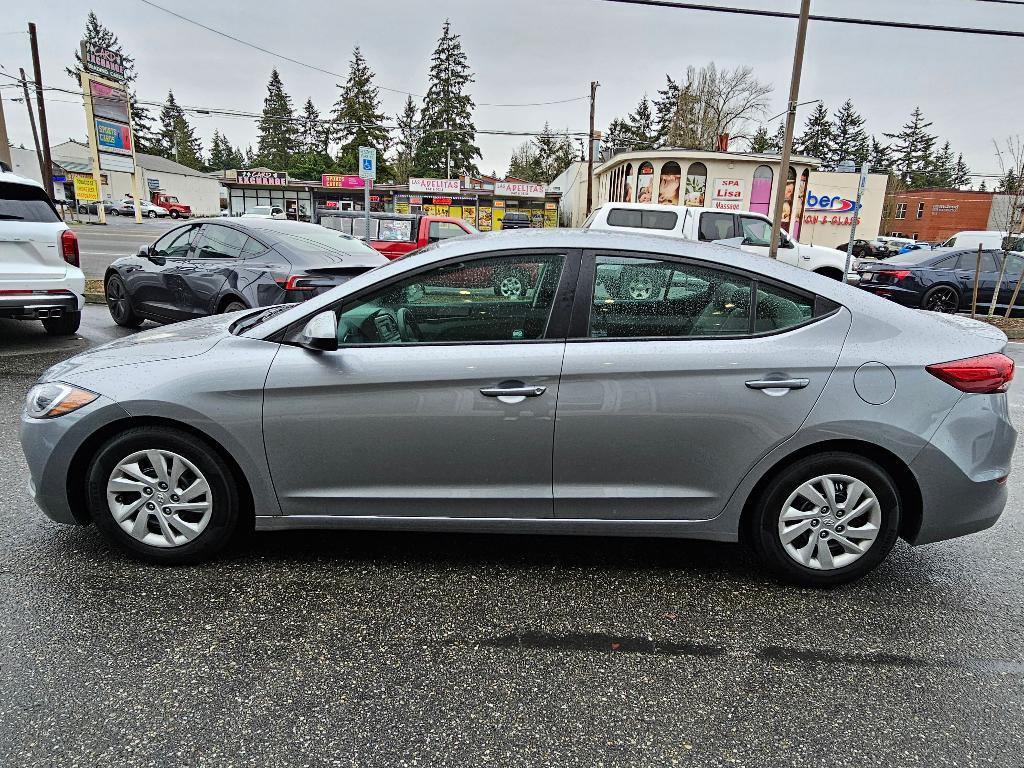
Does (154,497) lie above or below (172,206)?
below

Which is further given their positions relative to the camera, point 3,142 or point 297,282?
point 3,142

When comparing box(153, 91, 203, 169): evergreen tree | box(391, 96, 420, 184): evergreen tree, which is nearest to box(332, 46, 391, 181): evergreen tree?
box(391, 96, 420, 184): evergreen tree

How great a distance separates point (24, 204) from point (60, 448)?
586 centimetres

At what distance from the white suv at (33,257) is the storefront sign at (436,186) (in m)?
45.4

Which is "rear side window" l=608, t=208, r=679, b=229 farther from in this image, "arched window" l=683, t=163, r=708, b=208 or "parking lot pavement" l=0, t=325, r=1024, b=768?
"arched window" l=683, t=163, r=708, b=208

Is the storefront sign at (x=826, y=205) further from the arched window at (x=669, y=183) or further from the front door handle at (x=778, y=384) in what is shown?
the front door handle at (x=778, y=384)

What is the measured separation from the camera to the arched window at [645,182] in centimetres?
2912

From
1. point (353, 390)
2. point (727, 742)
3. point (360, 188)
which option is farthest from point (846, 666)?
point (360, 188)

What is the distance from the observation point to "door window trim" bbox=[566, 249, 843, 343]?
9.70 ft

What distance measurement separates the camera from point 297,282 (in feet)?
23.5

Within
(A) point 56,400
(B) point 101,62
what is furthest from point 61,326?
(B) point 101,62

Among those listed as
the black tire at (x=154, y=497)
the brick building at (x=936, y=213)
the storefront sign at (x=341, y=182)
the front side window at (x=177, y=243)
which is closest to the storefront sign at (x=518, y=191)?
the storefront sign at (x=341, y=182)

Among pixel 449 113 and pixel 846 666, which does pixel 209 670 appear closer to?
pixel 846 666

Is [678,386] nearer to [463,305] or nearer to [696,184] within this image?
[463,305]
